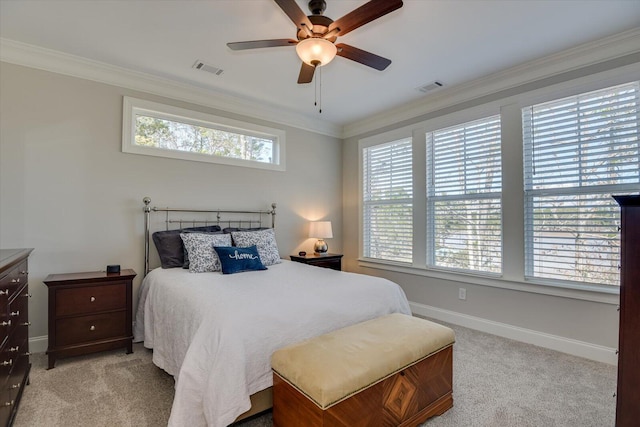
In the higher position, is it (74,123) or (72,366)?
(74,123)

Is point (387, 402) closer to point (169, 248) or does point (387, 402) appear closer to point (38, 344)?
point (169, 248)

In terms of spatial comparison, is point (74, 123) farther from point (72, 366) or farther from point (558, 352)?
point (558, 352)

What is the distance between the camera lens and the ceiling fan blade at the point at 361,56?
218 centimetres

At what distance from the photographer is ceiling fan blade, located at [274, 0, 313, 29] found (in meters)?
1.76

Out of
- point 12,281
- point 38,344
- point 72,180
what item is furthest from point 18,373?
point 72,180

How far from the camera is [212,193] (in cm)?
385

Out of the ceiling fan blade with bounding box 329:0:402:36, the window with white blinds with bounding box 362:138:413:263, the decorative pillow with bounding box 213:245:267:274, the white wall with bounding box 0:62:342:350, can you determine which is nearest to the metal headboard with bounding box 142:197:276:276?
the white wall with bounding box 0:62:342:350

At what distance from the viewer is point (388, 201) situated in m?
4.53

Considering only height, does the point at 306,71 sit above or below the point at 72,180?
above

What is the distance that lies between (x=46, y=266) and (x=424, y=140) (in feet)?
14.0

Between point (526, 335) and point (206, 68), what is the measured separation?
13.7 ft

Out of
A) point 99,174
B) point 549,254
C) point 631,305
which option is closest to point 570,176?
point 549,254

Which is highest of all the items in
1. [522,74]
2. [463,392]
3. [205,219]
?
[522,74]

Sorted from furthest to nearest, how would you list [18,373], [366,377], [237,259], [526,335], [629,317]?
[526,335] → [237,259] → [18,373] → [366,377] → [629,317]
